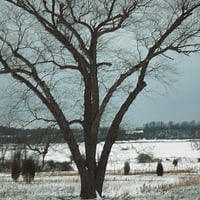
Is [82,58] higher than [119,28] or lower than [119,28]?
lower

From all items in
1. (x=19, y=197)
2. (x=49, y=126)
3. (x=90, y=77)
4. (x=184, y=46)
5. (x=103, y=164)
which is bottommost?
(x=19, y=197)

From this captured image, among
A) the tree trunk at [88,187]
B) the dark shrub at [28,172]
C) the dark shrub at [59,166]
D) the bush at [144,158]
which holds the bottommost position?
the tree trunk at [88,187]

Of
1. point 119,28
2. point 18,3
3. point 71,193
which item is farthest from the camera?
point 71,193

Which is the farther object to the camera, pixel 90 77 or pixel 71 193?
pixel 71 193

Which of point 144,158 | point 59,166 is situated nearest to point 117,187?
point 59,166

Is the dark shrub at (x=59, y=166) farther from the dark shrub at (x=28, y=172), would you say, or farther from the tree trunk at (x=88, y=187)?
the tree trunk at (x=88, y=187)

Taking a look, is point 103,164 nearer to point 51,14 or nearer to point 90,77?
point 90,77

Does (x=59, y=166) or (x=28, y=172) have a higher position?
(x=59, y=166)

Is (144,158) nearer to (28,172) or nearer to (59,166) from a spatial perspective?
(59,166)

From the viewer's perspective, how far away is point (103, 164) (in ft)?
55.6

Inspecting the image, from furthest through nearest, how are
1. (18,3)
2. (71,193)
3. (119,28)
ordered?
(71,193) → (119,28) → (18,3)

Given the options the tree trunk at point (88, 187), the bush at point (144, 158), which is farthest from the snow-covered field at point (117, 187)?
the bush at point (144, 158)

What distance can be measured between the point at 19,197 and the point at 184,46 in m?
8.10

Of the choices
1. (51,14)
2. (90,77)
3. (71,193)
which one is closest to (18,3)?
(51,14)
